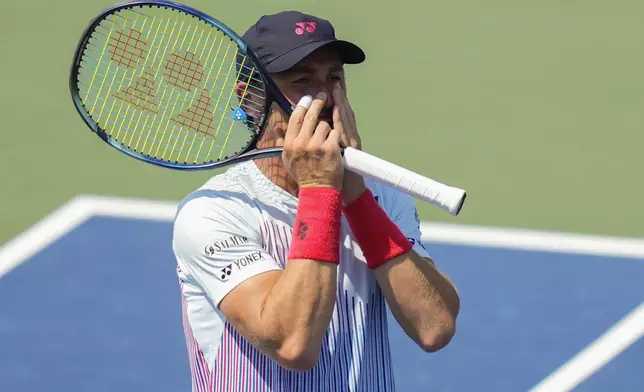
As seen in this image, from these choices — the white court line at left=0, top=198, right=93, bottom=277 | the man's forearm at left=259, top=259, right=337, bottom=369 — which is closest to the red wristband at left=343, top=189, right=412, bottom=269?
the man's forearm at left=259, top=259, right=337, bottom=369

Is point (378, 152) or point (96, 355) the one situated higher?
point (378, 152)

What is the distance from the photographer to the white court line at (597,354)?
7.05 metres

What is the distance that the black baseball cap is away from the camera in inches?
163

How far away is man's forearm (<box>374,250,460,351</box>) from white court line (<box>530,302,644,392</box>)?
2.98 metres

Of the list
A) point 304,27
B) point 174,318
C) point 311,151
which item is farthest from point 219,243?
point 174,318

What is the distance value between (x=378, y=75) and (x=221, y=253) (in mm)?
7201

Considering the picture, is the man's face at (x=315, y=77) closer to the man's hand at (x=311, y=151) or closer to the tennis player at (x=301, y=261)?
the tennis player at (x=301, y=261)

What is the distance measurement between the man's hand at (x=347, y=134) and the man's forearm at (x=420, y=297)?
26 centimetres

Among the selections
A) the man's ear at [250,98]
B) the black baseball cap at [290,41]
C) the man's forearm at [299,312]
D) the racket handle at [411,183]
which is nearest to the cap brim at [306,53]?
the black baseball cap at [290,41]

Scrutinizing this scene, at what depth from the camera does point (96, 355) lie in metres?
7.39

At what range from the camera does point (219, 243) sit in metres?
4.02

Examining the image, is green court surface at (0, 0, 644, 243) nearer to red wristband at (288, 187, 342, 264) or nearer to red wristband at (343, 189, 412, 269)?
red wristband at (343, 189, 412, 269)

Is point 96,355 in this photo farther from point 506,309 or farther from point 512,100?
point 512,100

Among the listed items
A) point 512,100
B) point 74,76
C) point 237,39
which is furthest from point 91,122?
point 512,100
